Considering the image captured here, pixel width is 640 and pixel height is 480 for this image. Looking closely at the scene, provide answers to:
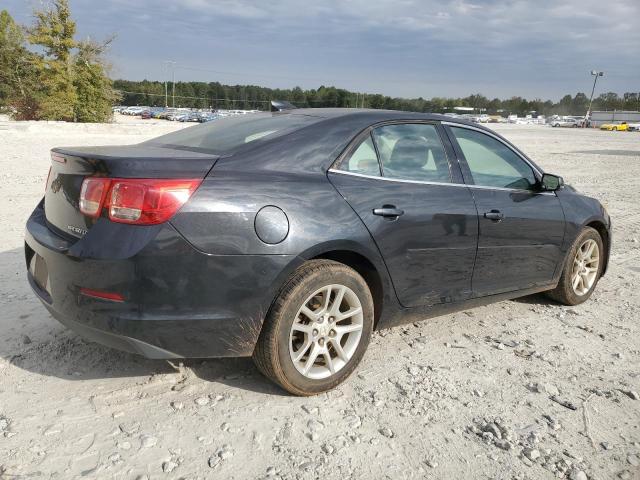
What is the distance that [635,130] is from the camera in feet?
273

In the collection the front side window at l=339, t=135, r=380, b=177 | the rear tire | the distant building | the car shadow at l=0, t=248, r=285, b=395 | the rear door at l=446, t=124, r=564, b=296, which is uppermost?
the distant building

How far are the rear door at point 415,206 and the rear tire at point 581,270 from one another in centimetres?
143

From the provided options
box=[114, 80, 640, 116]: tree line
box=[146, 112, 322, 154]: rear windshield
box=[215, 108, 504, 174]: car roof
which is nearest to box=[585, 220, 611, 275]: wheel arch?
box=[215, 108, 504, 174]: car roof

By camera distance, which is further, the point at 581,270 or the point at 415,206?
the point at 581,270

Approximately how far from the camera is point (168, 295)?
2598 millimetres

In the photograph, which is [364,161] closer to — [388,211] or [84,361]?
[388,211]

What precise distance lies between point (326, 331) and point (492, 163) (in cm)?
203

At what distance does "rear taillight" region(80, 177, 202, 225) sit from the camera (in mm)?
2562

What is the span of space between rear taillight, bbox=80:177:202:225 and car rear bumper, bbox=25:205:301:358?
10 cm

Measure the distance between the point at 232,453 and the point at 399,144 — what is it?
7.06ft

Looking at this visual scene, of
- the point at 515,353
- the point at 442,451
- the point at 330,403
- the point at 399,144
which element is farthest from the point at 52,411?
the point at 515,353

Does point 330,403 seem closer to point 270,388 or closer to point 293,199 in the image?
point 270,388

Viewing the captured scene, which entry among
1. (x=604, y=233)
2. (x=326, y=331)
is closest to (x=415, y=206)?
(x=326, y=331)

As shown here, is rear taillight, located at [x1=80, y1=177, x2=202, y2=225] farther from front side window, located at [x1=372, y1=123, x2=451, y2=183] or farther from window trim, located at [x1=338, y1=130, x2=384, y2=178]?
front side window, located at [x1=372, y1=123, x2=451, y2=183]
